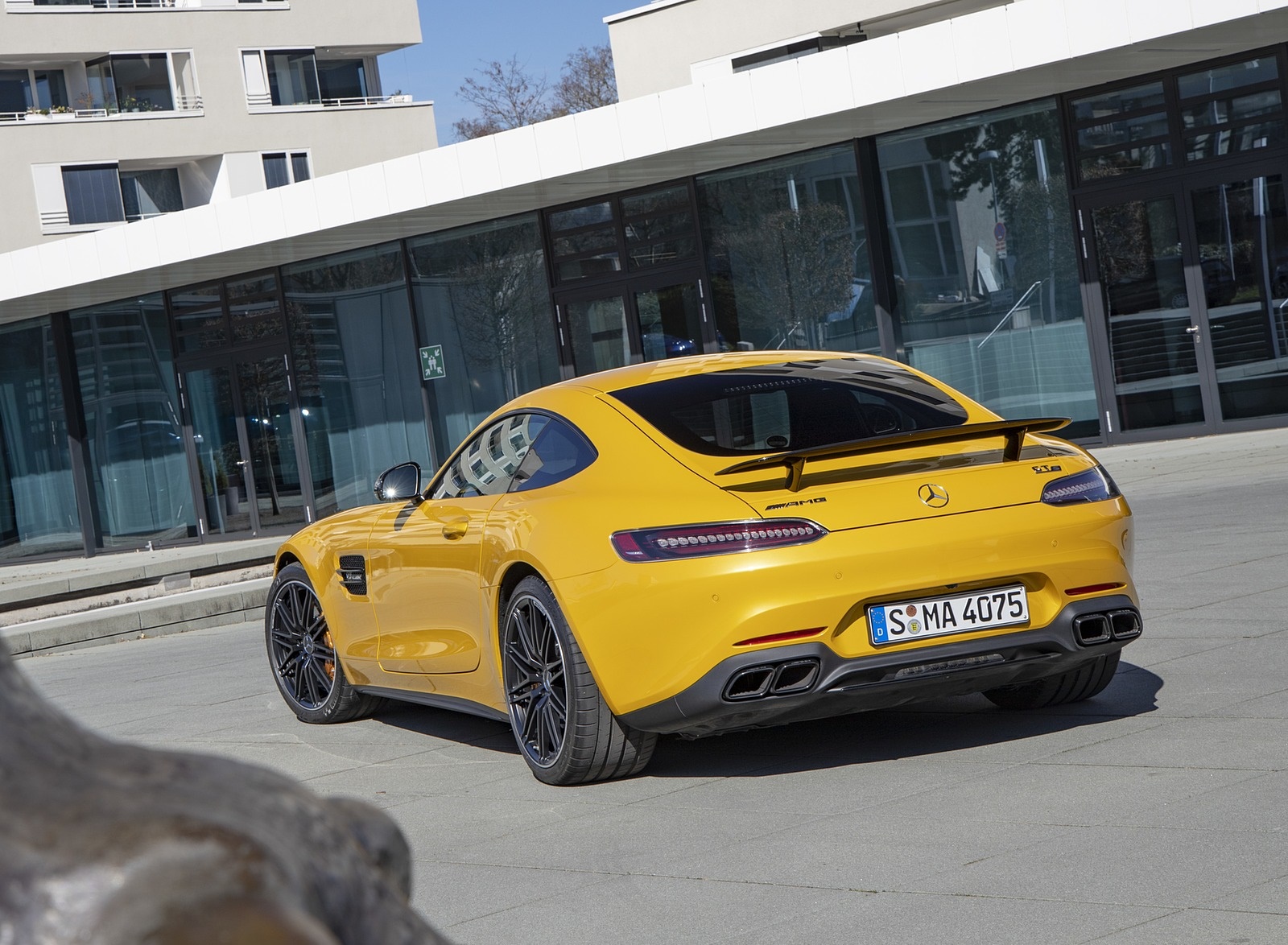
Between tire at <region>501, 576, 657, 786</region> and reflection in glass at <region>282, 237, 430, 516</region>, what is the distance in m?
16.9

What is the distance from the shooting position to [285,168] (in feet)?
169

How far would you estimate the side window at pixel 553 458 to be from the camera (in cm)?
552

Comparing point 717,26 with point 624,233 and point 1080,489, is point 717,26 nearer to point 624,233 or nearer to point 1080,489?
point 624,233

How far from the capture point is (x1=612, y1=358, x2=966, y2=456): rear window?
5.46 meters

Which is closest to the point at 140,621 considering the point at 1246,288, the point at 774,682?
the point at 774,682

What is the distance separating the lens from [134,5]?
165 ft

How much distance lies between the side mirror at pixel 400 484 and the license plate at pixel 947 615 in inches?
100

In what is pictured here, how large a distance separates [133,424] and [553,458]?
2148cm

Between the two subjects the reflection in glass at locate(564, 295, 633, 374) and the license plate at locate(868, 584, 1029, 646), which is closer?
the license plate at locate(868, 584, 1029, 646)

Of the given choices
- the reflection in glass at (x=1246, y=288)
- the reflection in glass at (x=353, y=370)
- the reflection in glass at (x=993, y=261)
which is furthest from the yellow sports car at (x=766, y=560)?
the reflection in glass at (x=353, y=370)

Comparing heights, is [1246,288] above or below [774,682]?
above

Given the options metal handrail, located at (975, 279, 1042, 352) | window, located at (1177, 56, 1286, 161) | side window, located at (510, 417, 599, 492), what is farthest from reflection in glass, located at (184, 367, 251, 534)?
side window, located at (510, 417, 599, 492)

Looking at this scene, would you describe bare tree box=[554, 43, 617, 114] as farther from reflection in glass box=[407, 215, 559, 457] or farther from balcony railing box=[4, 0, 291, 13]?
Result: reflection in glass box=[407, 215, 559, 457]

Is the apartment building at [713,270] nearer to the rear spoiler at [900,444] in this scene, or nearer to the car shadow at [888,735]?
the car shadow at [888,735]
